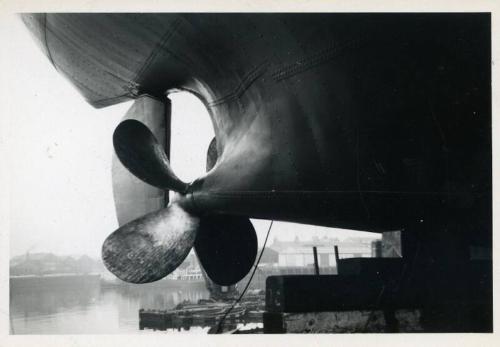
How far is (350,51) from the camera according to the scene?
10.2ft

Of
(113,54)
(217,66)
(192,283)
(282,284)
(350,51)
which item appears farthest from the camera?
(192,283)

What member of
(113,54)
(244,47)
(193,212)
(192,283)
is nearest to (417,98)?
(244,47)

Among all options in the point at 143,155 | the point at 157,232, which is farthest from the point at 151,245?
the point at 143,155

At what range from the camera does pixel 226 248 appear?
504cm

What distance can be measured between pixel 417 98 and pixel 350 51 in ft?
1.65

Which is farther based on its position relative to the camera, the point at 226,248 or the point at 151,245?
the point at 226,248

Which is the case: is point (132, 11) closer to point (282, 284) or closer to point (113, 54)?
point (113, 54)

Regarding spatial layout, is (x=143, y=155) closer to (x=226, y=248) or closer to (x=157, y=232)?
(x=157, y=232)

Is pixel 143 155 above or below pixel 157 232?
above

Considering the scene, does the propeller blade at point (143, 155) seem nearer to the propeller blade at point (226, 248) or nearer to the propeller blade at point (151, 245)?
the propeller blade at point (151, 245)

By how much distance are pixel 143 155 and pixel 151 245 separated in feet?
2.69

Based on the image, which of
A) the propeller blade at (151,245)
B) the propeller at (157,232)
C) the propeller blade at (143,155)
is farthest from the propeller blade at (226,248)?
the propeller blade at (143,155)

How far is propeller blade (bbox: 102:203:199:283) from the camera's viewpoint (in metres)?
4.39

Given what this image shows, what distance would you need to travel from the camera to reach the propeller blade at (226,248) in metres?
5.00
